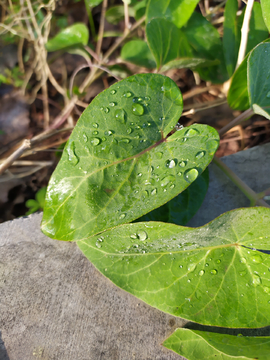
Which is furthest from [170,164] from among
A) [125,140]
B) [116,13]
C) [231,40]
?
[116,13]

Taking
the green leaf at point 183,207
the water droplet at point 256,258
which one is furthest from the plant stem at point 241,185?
the water droplet at point 256,258

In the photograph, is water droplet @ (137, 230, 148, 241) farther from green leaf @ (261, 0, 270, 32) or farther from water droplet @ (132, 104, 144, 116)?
green leaf @ (261, 0, 270, 32)

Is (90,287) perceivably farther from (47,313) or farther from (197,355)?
(197,355)

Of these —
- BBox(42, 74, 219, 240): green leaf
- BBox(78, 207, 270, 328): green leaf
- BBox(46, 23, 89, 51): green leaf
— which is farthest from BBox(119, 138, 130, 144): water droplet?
BBox(46, 23, 89, 51): green leaf

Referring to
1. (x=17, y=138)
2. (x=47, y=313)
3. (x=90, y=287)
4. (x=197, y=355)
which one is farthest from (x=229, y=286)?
(x=17, y=138)

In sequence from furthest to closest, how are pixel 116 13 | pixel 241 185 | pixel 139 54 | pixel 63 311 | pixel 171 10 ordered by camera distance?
1. pixel 116 13
2. pixel 139 54
3. pixel 171 10
4. pixel 241 185
5. pixel 63 311

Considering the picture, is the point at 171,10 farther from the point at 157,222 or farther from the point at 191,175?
the point at 157,222
